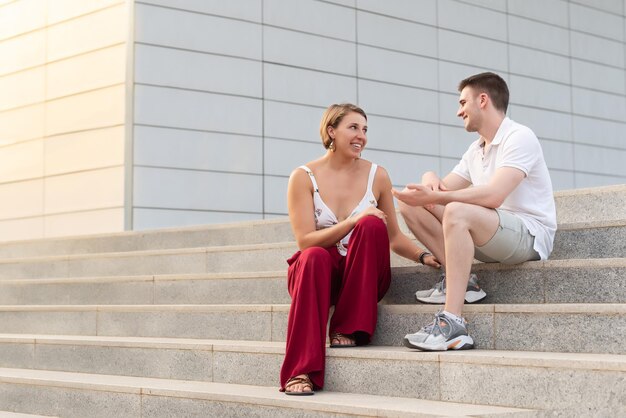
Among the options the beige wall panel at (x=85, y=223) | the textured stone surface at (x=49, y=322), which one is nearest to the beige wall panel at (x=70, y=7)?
the beige wall panel at (x=85, y=223)

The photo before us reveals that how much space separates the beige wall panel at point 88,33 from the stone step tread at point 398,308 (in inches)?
136

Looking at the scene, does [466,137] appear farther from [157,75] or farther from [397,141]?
[157,75]

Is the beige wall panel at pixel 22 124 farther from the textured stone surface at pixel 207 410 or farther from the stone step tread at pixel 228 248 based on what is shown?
the textured stone surface at pixel 207 410

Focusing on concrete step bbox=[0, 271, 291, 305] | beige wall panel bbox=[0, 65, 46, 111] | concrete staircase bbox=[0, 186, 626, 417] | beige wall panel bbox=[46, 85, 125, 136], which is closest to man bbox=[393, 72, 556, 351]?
concrete staircase bbox=[0, 186, 626, 417]

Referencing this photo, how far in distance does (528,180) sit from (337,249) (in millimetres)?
820

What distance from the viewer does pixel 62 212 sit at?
878 cm

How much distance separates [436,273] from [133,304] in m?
2.03

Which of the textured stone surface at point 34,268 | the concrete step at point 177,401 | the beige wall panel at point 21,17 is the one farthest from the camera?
the beige wall panel at point 21,17

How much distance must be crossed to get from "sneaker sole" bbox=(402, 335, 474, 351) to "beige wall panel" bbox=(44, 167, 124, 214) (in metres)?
5.13

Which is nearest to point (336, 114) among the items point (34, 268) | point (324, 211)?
point (324, 211)

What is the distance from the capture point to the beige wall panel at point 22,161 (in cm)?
896

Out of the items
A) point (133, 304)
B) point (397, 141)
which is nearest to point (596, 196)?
point (133, 304)

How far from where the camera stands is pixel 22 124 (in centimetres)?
910

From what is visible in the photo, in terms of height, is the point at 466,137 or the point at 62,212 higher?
the point at 466,137
